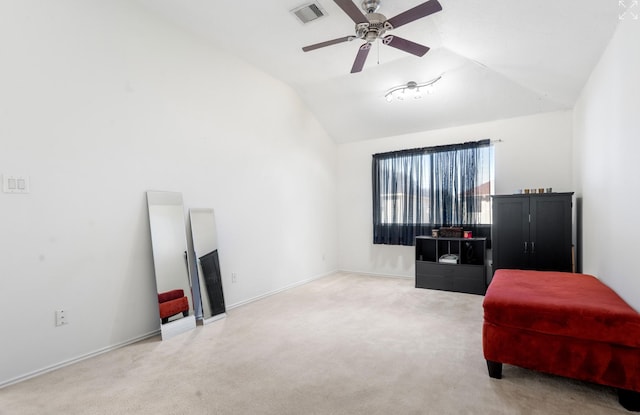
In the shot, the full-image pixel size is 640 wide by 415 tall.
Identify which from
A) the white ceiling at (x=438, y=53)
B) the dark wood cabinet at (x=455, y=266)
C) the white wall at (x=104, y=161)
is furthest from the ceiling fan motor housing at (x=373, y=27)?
the dark wood cabinet at (x=455, y=266)

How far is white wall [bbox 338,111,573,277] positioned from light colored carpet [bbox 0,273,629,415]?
7.53 ft

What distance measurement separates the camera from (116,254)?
2.92 meters

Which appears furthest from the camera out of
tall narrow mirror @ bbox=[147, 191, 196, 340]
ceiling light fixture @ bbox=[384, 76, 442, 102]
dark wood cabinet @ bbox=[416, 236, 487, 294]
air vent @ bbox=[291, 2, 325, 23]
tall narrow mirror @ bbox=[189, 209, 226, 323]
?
dark wood cabinet @ bbox=[416, 236, 487, 294]

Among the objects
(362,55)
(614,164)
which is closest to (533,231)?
(614,164)

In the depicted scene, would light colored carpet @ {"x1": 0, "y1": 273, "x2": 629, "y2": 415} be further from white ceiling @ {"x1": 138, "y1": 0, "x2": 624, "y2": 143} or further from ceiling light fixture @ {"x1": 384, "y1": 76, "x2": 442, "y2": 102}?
ceiling light fixture @ {"x1": 384, "y1": 76, "x2": 442, "y2": 102}

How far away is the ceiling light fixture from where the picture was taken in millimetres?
4359

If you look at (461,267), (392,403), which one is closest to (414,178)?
(461,267)

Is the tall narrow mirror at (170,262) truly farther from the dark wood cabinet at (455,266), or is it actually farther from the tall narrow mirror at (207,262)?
the dark wood cabinet at (455,266)

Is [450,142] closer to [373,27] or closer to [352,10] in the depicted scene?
[373,27]

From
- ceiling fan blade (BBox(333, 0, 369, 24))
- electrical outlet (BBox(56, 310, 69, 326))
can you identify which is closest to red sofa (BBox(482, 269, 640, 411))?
ceiling fan blade (BBox(333, 0, 369, 24))

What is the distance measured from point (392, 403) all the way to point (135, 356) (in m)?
2.16

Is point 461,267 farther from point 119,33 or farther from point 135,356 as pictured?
point 119,33

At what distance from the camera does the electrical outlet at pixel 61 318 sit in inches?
99.6

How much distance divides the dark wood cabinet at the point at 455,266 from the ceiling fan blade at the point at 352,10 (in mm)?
3390
